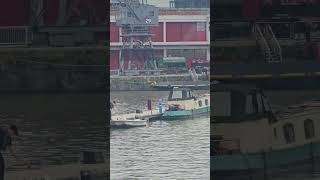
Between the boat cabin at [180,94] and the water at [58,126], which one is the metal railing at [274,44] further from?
the water at [58,126]

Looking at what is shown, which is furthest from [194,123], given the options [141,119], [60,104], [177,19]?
[60,104]

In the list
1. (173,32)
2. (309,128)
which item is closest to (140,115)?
(173,32)

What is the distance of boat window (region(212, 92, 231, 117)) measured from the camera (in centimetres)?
227

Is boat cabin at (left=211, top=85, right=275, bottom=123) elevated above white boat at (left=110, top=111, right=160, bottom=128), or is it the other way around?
boat cabin at (left=211, top=85, right=275, bottom=123)

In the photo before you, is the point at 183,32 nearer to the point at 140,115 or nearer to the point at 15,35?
the point at 140,115

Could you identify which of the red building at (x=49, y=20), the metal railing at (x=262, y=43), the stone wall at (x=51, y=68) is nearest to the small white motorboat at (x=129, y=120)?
the stone wall at (x=51, y=68)

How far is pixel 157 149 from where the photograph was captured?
2.86 metres

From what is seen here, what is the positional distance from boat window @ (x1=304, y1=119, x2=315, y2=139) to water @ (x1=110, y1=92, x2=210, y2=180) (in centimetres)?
61

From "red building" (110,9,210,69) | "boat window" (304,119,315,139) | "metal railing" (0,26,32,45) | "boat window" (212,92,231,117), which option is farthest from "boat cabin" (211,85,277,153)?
"metal railing" (0,26,32,45)

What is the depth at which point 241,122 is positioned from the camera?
2309 millimetres

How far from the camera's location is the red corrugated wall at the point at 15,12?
2295 millimetres

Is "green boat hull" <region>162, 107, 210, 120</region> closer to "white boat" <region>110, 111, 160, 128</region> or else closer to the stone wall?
"white boat" <region>110, 111, 160, 128</region>

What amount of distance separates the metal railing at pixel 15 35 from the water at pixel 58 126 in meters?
0.30

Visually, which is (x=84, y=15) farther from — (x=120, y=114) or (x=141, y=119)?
(x=141, y=119)
